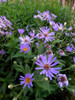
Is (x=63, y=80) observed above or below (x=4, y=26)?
below

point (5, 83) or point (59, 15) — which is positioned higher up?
point (59, 15)

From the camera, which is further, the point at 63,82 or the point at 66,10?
the point at 66,10

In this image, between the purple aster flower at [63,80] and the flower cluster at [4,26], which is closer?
the purple aster flower at [63,80]

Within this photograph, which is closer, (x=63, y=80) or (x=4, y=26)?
(x=63, y=80)

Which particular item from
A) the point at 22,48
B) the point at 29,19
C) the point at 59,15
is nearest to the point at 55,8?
the point at 59,15

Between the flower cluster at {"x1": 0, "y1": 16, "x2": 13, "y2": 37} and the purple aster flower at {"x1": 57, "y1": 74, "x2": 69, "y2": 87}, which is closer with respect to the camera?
the purple aster flower at {"x1": 57, "y1": 74, "x2": 69, "y2": 87}

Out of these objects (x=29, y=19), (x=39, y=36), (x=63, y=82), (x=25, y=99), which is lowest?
(x=25, y=99)

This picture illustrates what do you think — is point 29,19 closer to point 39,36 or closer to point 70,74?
point 39,36

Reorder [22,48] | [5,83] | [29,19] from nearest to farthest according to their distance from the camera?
[22,48] → [5,83] → [29,19]

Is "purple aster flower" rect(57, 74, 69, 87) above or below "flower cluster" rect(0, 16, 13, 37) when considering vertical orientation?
below

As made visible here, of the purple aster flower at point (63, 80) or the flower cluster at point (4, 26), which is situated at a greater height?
the flower cluster at point (4, 26)

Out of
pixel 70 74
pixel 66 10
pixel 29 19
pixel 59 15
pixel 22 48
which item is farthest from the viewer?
pixel 66 10
